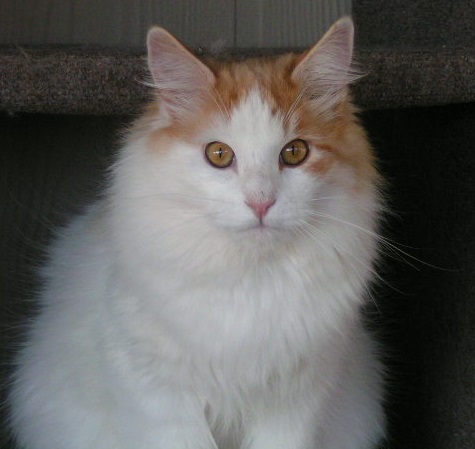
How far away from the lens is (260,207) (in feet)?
3.60

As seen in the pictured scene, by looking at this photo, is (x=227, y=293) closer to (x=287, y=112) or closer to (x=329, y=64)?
(x=287, y=112)

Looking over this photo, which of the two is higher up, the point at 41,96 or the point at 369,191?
the point at 41,96

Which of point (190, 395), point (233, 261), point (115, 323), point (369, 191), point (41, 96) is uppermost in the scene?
point (41, 96)

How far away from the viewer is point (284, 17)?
2.18 m

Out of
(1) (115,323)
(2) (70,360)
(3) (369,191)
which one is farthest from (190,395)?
(3) (369,191)

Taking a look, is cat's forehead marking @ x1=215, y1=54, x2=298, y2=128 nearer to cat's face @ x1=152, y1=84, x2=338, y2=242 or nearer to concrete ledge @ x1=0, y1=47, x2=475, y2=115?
cat's face @ x1=152, y1=84, x2=338, y2=242

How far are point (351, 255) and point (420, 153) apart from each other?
0.63 m

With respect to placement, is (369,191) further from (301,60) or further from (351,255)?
(301,60)

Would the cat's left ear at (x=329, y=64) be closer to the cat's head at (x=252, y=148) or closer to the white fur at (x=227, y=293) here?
the cat's head at (x=252, y=148)

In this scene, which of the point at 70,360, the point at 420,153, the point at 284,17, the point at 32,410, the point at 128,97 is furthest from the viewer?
the point at 284,17

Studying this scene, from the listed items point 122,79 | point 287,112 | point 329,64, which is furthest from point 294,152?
point 122,79

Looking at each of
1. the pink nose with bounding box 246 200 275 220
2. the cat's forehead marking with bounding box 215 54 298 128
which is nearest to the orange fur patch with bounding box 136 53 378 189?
the cat's forehead marking with bounding box 215 54 298 128

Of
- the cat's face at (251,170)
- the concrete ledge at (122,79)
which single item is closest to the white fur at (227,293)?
the cat's face at (251,170)

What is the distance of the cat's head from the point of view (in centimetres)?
114
